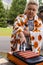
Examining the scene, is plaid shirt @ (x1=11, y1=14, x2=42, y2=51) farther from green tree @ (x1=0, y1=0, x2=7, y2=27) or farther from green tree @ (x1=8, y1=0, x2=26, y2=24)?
green tree @ (x1=8, y1=0, x2=26, y2=24)

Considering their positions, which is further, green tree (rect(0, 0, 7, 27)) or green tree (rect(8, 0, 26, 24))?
green tree (rect(8, 0, 26, 24))

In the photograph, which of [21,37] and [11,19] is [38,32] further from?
[11,19]

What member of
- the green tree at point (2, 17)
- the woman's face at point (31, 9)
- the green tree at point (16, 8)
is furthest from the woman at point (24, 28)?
the green tree at point (16, 8)

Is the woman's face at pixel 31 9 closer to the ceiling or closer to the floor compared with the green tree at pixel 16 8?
closer to the floor

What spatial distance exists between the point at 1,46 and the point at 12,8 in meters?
2.75

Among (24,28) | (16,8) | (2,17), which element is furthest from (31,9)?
(16,8)

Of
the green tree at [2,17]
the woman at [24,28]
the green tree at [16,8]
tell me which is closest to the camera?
the woman at [24,28]

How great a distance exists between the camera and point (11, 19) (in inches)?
235

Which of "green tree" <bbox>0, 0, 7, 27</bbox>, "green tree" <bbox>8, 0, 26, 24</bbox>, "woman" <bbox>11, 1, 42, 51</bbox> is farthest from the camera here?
"green tree" <bbox>8, 0, 26, 24</bbox>

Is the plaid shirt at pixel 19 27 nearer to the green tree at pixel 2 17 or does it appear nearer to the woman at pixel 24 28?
the woman at pixel 24 28

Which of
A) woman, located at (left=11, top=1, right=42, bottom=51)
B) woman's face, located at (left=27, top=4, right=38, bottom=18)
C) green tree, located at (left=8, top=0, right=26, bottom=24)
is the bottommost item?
woman, located at (left=11, top=1, right=42, bottom=51)

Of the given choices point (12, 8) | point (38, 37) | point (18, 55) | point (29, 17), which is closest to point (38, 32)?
point (38, 37)

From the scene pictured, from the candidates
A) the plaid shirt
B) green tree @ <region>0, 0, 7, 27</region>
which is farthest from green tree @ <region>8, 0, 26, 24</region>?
the plaid shirt

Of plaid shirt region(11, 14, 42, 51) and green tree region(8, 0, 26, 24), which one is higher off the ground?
green tree region(8, 0, 26, 24)
